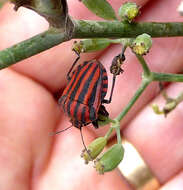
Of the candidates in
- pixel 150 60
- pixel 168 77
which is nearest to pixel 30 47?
pixel 168 77

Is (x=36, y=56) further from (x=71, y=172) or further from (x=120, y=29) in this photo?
(x=120, y=29)

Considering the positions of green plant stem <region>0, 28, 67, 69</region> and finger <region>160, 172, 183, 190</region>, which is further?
finger <region>160, 172, 183, 190</region>

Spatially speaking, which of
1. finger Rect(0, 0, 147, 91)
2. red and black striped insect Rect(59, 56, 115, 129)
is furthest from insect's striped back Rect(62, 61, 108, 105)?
finger Rect(0, 0, 147, 91)

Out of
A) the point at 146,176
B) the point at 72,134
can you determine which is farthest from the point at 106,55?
the point at 146,176

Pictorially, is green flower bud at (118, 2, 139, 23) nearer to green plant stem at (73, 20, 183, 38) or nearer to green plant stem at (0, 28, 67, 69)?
green plant stem at (73, 20, 183, 38)

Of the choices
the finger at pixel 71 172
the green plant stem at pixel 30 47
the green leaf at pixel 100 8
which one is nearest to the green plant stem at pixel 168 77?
the green leaf at pixel 100 8
